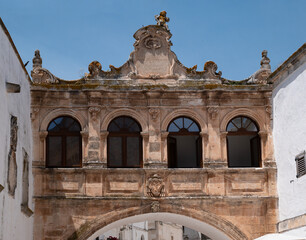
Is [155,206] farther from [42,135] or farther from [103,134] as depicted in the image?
[42,135]

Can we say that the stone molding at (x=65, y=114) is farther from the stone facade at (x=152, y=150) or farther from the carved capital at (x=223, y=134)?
the carved capital at (x=223, y=134)

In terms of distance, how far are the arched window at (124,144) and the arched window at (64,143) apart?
35.5 inches

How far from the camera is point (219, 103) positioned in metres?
17.7

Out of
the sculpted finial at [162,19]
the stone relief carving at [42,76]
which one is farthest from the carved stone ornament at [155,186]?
the sculpted finial at [162,19]

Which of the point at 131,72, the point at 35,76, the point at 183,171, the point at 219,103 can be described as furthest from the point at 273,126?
the point at 35,76

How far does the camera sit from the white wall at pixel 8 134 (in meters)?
13.2

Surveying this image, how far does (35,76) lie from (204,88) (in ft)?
16.0

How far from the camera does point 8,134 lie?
45.1 ft

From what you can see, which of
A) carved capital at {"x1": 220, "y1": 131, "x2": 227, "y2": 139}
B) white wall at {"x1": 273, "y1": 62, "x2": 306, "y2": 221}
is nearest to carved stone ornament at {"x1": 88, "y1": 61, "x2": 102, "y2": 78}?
carved capital at {"x1": 220, "y1": 131, "x2": 227, "y2": 139}

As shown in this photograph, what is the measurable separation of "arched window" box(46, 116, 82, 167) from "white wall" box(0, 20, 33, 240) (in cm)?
75

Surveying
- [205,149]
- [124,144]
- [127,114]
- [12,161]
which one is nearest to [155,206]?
[124,144]

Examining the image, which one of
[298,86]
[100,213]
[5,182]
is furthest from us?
[100,213]

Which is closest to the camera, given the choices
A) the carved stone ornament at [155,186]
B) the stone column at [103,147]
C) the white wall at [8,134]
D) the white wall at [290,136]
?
the white wall at [8,134]

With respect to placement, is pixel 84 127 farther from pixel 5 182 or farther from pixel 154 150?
pixel 5 182
